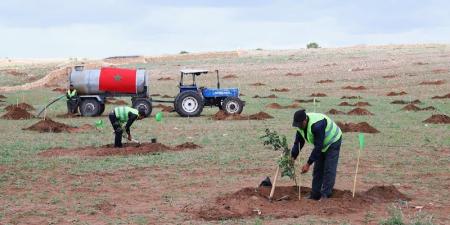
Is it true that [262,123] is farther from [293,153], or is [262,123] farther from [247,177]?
[293,153]

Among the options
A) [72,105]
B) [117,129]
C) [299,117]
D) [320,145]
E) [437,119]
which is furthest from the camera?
[72,105]

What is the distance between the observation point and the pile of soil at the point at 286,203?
34.7ft

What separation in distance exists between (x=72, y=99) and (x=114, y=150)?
12488 mm

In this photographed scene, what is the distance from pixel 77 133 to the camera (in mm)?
22797

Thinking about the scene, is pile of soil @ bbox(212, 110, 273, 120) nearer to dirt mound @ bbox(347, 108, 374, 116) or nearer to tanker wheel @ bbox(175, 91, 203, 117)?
tanker wheel @ bbox(175, 91, 203, 117)

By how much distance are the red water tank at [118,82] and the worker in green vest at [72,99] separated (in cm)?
105

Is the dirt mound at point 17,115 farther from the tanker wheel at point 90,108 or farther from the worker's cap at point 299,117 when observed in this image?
the worker's cap at point 299,117

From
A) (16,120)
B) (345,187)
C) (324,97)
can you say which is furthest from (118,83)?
(345,187)

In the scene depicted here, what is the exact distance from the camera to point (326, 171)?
37.6 feet

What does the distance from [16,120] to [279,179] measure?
1641 cm

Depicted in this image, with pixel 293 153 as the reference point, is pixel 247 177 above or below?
below

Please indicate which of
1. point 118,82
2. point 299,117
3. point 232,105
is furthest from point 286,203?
point 118,82

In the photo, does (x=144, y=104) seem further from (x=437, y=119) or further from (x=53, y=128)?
(x=437, y=119)

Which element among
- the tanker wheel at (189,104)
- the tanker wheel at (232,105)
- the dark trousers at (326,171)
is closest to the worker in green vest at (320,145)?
the dark trousers at (326,171)
